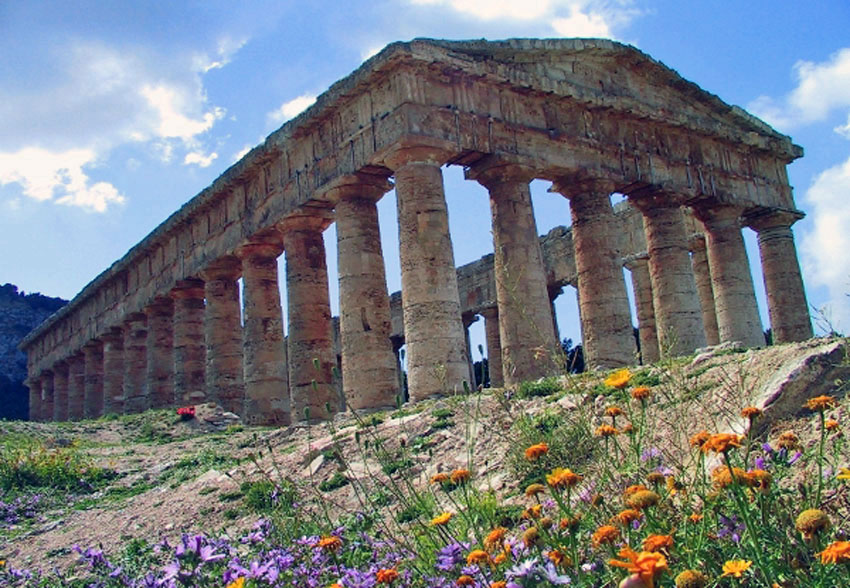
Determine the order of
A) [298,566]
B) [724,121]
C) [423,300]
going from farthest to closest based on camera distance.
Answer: [724,121] < [423,300] < [298,566]

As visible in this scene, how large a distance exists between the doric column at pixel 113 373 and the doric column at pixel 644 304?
1942 cm

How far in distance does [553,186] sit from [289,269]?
695 cm

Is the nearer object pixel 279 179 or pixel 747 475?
pixel 747 475

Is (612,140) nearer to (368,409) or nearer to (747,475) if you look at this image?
(368,409)

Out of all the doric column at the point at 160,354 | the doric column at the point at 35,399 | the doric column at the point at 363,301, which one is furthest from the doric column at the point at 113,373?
the doric column at the point at 363,301

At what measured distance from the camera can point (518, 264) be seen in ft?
62.3

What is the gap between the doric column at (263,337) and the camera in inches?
926

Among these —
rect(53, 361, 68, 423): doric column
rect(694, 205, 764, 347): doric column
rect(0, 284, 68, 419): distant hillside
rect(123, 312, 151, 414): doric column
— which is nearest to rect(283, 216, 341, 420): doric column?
rect(694, 205, 764, 347): doric column

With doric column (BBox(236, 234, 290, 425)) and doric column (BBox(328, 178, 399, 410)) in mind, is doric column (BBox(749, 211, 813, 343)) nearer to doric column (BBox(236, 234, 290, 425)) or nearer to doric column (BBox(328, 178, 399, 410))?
doric column (BBox(328, 178, 399, 410))

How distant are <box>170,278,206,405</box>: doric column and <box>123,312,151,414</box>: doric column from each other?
3760 mm

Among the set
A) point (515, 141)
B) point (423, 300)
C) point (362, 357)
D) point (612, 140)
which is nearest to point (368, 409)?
point (362, 357)

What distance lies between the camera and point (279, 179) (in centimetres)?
2238

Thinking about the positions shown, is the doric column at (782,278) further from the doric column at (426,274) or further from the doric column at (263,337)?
the doric column at (263,337)

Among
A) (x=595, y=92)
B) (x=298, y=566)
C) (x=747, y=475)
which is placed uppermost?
(x=595, y=92)
